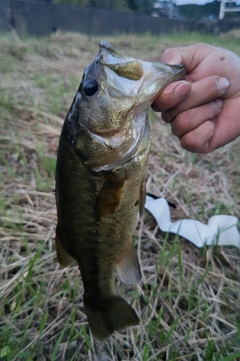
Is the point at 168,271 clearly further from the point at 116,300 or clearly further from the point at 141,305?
the point at 116,300

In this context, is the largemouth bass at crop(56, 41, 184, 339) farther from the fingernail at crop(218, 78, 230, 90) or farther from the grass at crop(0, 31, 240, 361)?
the grass at crop(0, 31, 240, 361)

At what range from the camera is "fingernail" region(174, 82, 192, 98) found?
3.87ft

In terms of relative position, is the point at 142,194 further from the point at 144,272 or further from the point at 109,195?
the point at 144,272

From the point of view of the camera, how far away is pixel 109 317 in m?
1.33

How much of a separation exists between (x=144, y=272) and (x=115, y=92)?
3.50ft

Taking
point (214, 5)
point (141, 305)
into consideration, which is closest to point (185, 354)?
point (141, 305)

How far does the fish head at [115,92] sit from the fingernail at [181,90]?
0.40 feet

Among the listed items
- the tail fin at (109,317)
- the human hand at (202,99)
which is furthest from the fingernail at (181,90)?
the tail fin at (109,317)

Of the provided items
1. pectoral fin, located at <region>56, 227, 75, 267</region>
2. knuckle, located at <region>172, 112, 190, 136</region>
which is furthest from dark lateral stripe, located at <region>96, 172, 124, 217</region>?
knuckle, located at <region>172, 112, 190, 136</region>

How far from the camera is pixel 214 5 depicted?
942 cm

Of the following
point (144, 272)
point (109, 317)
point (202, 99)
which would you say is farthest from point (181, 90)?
point (144, 272)

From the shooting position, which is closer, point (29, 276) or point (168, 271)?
point (29, 276)

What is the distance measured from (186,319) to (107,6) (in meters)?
11.0

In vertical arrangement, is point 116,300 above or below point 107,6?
below
